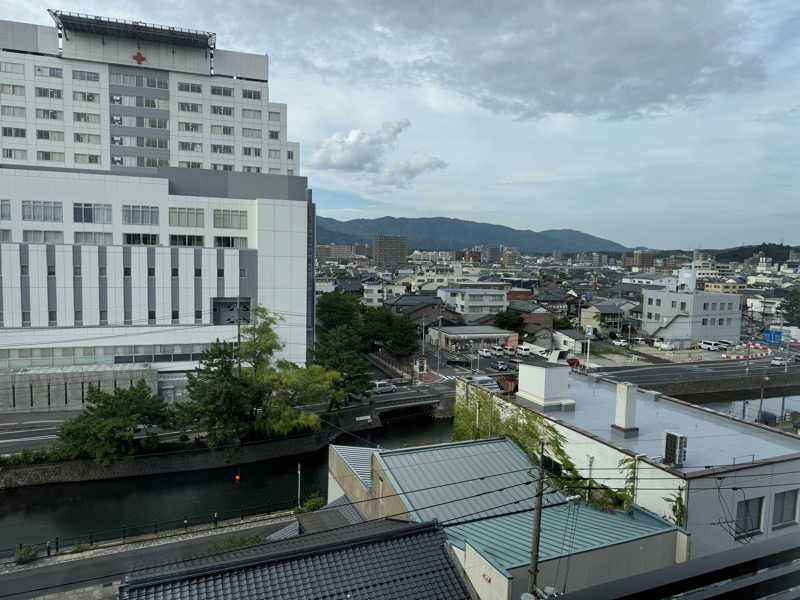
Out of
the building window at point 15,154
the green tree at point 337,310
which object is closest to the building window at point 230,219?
Answer: the green tree at point 337,310

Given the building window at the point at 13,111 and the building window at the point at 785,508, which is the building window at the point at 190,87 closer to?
the building window at the point at 13,111

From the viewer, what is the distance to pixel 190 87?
2841cm

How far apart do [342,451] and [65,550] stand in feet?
19.2

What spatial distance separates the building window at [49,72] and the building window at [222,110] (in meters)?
7.23

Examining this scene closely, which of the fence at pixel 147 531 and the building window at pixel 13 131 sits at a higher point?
the building window at pixel 13 131

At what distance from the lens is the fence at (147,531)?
1066 cm

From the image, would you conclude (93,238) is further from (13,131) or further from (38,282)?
(13,131)

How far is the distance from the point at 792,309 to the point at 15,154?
5519cm

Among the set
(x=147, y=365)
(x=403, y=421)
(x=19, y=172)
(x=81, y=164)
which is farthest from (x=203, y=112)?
(x=403, y=421)

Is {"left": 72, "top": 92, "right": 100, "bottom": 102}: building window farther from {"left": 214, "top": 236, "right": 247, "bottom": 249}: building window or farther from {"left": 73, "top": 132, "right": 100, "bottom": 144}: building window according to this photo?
{"left": 214, "top": 236, "right": 247, "bottom": 249}: building window

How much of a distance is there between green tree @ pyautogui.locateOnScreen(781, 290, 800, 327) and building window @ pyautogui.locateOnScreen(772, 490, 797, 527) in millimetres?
43487

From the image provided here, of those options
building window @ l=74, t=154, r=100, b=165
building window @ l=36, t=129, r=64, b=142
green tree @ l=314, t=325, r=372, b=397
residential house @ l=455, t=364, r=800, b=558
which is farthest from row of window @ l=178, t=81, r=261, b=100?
residential house @ l=455, t=364, r=800, b=558

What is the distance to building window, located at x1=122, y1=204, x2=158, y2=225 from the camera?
20.5m

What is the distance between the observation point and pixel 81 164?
2711 centimetres
